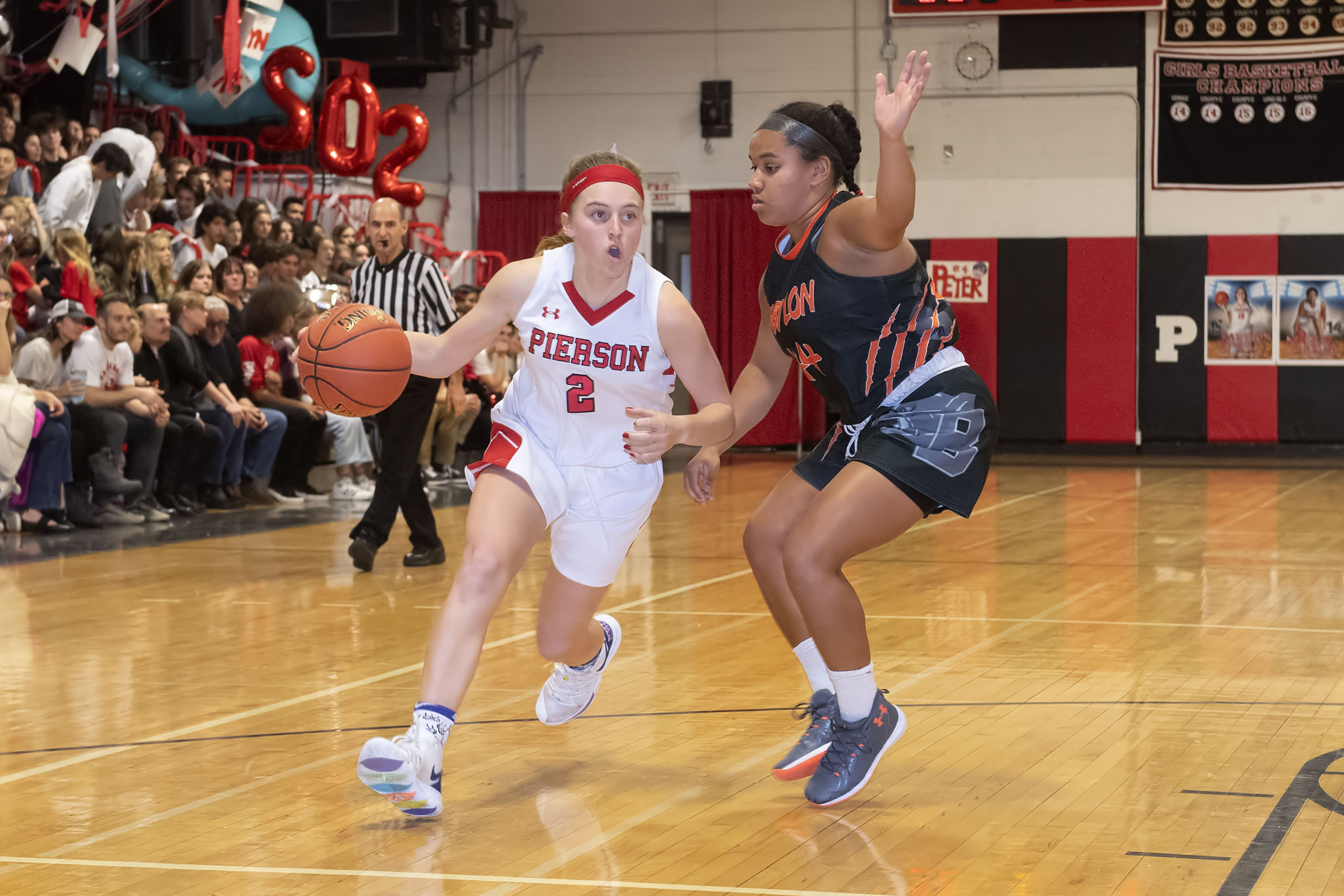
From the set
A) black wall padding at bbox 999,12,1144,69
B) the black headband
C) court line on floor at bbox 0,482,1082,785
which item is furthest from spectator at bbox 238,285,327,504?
black wall padding at bbox 999,12,1144,69

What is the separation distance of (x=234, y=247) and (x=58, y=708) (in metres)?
7.76

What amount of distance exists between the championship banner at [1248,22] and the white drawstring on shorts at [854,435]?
13.9 metres

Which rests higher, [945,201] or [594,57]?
[594,57]

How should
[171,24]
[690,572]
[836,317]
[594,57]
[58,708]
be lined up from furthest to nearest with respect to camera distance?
[594,57] → [171,24] → [690,572] → [58,708] → [836,317]

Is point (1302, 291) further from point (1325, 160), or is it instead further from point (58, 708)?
point (58, 708)

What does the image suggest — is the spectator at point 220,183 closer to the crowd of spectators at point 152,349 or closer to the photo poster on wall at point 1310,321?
the crowd of spectators at point 152,349

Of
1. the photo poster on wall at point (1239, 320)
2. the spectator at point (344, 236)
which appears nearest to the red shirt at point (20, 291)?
the spectator at point (344, 236)

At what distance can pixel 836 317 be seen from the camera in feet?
11.5

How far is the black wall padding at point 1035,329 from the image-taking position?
16.2 meters

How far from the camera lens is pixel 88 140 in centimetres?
1180

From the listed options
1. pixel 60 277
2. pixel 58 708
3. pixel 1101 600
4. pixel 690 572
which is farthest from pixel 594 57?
pixel 58 708

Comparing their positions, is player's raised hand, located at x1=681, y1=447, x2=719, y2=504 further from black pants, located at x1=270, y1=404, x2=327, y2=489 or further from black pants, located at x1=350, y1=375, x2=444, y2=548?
black pants, located at x1=270, y1=404, x2=327, y2=489

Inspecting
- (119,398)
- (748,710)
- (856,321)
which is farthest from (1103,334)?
(856,321)

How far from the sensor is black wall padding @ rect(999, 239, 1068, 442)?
1622cm
